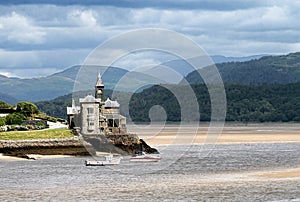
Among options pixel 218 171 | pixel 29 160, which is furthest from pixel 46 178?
pixel 29 160

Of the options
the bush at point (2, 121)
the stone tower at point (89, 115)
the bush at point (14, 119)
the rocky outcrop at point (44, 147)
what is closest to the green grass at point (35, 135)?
the rocky outcrop at point (44, 147)

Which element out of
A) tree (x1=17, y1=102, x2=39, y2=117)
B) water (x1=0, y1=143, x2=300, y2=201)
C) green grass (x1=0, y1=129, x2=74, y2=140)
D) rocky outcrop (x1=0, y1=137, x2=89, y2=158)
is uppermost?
tree (x1=17, y1=102, x2=39, y2=117)

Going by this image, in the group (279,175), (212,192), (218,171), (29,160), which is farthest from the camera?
(29,160)

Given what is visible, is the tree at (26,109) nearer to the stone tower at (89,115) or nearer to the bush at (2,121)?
the bush at (2,121)

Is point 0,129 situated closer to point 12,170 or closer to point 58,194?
point 12,170

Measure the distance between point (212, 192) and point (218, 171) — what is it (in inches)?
616

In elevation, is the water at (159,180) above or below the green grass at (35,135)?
below

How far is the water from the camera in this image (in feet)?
166

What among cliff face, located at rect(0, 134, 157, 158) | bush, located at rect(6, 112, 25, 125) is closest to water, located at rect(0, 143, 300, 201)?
cliff face, located at rect(0, 134, 157, 158)

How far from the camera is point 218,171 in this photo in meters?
67.7

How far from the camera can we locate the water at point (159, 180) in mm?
50656

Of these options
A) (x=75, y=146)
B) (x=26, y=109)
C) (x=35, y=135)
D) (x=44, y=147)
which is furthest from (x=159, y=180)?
(x=26, y=109)

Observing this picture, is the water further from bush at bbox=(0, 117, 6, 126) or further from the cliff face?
bush at bbox=(0, 117, 6, 126)

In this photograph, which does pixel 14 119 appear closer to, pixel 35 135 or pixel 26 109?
pixel 26 109
